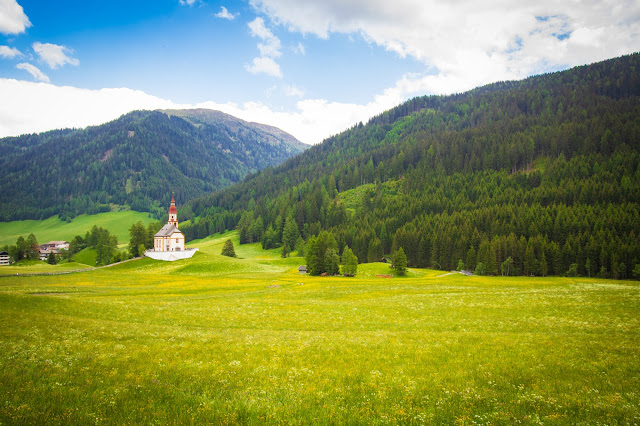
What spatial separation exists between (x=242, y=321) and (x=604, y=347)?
29576mm

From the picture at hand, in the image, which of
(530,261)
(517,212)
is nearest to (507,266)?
(530,261)

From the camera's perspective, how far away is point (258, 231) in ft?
587

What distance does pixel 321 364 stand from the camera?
724 inches

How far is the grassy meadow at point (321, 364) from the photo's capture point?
1175cm

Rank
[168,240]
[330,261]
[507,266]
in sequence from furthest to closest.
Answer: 1. [168,240]
2. [507,266]
3. [330,261]

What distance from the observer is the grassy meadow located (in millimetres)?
11750

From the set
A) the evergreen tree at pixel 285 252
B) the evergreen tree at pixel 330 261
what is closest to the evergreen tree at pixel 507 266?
the evergreen tree at pixel 330 261

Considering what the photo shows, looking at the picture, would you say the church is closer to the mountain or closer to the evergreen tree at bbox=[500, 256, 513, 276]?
the mountain

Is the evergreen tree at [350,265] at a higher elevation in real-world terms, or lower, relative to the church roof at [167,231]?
lower

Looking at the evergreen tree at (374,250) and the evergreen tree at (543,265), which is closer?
the evergreen tree at (543,265)

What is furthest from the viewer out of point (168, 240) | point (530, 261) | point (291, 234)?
point (291, 234)

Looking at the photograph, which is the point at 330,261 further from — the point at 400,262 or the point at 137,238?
the point at 137,238

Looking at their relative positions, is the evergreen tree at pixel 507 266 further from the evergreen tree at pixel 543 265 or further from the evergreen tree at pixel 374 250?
the evergreen tree at pixel 374 250

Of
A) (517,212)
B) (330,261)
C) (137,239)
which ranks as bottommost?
(330,261)
